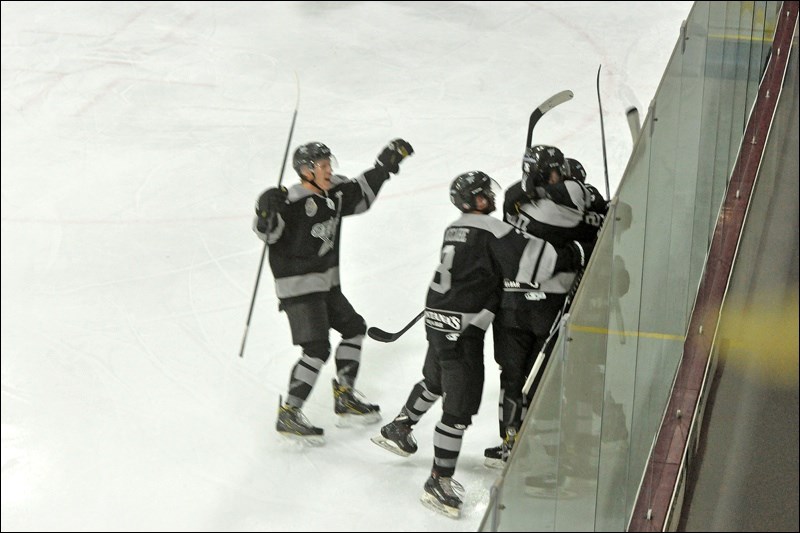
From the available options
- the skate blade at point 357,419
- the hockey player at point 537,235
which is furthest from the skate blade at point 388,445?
the hockey player at point 537,235

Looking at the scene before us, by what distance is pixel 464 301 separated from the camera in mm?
4230

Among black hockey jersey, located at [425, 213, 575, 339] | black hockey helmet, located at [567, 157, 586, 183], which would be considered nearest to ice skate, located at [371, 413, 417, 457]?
black hockey jersey, located at [425, 213, 575, 339]

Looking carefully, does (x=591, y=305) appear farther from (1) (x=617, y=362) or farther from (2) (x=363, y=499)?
(2) (x=363, y=499)

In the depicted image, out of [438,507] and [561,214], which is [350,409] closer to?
[438,507]

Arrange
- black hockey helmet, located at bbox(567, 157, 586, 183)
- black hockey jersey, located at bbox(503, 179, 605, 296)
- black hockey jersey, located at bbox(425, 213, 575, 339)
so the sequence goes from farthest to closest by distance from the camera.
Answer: black hockey helmet, located at bbox(567, 157, 586, 183)
black hockey jersey, located at bbox(503, 179, 605, 296)
black hockey jersey, located at bbox(425, 213, 575, 339)

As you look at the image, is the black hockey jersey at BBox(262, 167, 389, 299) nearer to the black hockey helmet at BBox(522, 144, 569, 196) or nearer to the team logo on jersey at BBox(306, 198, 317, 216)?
the team logo on jersey at BBox(306, 198, 317, 216)

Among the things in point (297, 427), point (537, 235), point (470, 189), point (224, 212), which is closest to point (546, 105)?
point (537, 235)

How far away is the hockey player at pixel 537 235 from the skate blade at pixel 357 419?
604 mm

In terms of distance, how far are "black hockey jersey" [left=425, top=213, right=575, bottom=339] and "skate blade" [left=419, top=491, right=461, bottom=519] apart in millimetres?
593

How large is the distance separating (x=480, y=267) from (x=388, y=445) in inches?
34.7

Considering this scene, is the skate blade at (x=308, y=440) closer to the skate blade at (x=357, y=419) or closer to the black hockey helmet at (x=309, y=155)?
the skate blade at (x=357, y=419)

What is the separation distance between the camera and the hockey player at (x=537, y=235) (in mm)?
4289

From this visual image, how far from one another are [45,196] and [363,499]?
11.1 feet

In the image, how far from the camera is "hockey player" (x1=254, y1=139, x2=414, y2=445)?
4648mm
